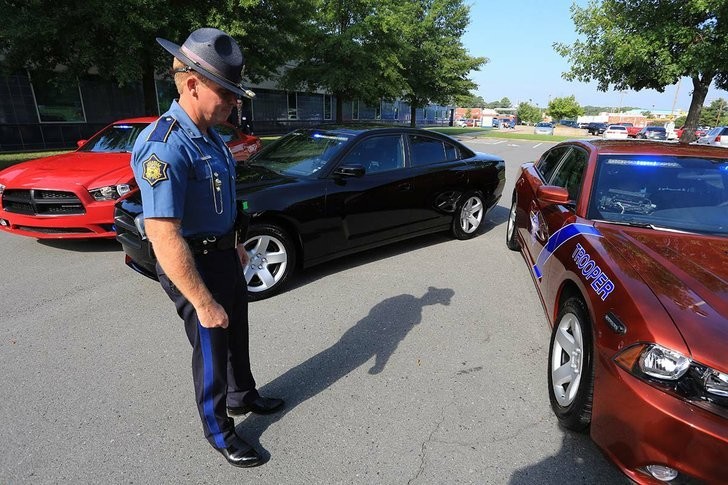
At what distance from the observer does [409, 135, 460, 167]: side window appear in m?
5.14

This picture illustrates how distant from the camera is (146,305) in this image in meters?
3.75

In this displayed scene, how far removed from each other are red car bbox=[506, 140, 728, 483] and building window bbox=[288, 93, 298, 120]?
90.9 ft

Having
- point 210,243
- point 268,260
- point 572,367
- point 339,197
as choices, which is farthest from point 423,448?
point 339,197

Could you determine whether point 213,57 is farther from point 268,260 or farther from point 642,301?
point 268,260

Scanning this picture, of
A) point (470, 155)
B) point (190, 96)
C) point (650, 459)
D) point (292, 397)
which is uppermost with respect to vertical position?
point (190, 96)

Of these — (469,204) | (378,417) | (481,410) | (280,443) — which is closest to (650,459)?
(481,410)

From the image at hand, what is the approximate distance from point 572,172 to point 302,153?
2681 mm

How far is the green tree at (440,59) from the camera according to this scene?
30047mm

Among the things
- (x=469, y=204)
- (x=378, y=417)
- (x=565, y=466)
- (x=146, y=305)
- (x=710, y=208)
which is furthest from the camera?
(x=469, y=204)

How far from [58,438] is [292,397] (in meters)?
1.24

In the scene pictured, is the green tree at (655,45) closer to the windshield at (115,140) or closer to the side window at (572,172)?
the side window at (572,172)

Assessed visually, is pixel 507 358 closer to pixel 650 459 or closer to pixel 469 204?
pixel 650 459

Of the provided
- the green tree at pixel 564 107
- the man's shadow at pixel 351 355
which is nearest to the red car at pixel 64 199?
the man's shadow at pixel 351 355

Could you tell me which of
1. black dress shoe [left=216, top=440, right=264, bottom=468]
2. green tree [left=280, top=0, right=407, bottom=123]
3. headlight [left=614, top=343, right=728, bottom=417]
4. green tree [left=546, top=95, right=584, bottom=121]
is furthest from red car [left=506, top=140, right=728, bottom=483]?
green tree [left=546, top=95, right=584, bottom=121]
